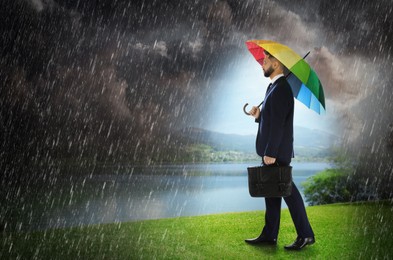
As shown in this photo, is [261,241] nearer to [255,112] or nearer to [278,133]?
[278,133]

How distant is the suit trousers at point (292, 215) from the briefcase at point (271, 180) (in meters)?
0.24

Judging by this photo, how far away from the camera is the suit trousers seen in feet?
15.1

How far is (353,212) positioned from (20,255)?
4.72m

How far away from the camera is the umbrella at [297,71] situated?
4.40 m

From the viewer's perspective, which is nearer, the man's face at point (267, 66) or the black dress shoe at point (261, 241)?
the man's face at point (267, 66)

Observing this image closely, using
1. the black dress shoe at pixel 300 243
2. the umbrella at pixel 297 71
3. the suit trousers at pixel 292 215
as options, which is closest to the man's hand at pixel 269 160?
the suit trousers at pixel 292 215

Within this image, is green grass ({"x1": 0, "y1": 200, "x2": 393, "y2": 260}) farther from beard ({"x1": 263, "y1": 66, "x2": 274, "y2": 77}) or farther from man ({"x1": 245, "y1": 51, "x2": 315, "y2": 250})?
beard ({"x1": 263, "y1": 66, "x2": 274, "y2": 77})

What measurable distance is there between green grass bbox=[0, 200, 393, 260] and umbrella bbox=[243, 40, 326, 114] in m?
1.47

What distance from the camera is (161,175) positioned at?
27906 millimetres

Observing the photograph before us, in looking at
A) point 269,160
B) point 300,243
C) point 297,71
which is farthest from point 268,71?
point 300,243

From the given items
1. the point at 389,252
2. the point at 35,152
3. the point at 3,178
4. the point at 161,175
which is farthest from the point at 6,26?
the point at 161,175

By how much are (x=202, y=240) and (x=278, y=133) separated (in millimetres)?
1597

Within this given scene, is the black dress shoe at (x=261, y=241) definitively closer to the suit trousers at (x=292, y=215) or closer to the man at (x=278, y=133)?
the suit trousers at (x=292, y=215)

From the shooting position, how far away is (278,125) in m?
4.41
